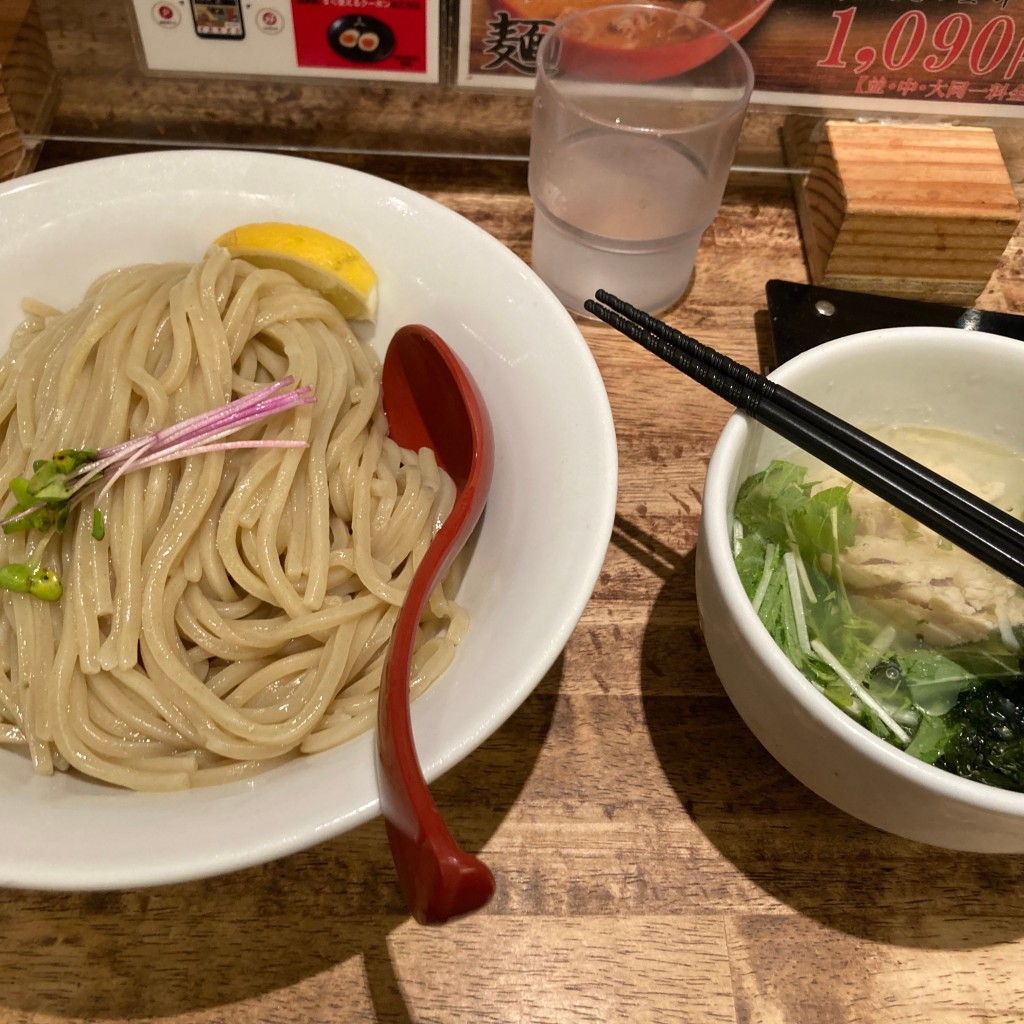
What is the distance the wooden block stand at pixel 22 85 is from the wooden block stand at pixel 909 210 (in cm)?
157

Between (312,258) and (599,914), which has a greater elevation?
(312,258)

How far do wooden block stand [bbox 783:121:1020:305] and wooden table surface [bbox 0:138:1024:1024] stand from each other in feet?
3.02

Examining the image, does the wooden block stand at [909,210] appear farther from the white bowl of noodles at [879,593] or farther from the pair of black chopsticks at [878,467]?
the pair of black chopsticks at [878,467]

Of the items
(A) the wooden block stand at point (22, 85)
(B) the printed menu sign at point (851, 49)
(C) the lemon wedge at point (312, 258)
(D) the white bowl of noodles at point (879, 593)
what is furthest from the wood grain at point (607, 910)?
(A) the wooden block stand at point (22, 85)

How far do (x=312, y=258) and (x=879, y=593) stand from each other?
3.08 feet

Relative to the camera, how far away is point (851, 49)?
1.73 meters

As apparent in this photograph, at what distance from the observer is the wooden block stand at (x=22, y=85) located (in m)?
1.70

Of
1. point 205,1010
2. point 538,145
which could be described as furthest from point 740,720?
point 538,145

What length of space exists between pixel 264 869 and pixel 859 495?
3.01 ft

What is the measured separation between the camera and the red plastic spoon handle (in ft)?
2.47

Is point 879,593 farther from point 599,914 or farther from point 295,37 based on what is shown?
point 295,37

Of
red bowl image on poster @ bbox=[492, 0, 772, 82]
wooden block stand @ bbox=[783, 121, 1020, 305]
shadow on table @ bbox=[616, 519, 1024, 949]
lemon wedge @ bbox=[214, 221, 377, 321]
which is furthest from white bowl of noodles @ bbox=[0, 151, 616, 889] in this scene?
wooden block stand @ bbox=[783, 121, 1020, 305]

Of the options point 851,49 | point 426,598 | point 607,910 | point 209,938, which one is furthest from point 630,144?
point 209,938

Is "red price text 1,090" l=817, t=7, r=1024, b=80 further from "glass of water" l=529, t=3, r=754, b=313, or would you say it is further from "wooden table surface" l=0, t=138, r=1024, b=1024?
"wooden table surface" l=0, t=138, r=1024, b=1024
